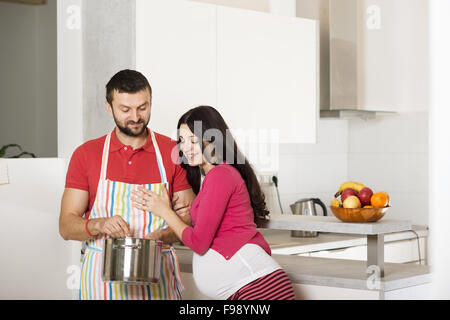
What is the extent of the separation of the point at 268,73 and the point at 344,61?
0.88m

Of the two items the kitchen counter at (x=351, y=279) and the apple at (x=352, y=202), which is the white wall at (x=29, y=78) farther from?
the apple at (x=352, y=202)

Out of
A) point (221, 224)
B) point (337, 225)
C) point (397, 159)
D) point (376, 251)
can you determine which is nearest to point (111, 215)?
point (221, 224)

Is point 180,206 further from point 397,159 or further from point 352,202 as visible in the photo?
point 397,159

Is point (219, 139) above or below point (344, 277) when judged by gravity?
above

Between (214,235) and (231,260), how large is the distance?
0.25ft

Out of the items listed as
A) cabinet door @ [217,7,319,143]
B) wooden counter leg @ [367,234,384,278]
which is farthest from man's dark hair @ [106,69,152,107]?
cabinet door @ [217,7,319,143]

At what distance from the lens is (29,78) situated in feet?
12.2

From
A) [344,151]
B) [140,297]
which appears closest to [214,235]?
[140,297]

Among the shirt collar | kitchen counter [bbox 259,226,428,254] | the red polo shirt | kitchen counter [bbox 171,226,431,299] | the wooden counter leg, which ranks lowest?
kitchen counter [bbox 259,226,428,254]

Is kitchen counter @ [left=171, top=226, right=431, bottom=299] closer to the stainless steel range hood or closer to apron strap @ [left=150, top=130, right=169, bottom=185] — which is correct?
apron strap @ [left=150, top=130, right=169, bottom=185]

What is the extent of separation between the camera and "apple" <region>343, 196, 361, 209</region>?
72.5 inches

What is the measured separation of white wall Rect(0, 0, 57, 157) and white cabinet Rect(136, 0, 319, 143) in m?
1.41

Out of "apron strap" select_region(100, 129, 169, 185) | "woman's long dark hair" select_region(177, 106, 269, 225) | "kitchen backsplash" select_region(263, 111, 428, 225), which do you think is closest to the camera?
"woman's long dark hair" select_region(177, 106, 269, 225)

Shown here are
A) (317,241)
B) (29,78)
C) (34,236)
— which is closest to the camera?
(34,236)
